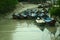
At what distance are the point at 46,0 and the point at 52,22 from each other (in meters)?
29.9

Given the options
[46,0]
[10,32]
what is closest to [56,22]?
[10,32]

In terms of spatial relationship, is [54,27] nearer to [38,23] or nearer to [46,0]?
[38,23]

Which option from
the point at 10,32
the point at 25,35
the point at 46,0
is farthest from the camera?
the point at 46,0

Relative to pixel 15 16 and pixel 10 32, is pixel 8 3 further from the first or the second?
pixel 10 32

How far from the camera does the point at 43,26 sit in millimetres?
19125

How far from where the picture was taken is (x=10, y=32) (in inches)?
658

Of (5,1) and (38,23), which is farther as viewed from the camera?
(5,1)

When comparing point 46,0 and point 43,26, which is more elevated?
point 43,26

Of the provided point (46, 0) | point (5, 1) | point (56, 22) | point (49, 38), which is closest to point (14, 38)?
point (49, 38)

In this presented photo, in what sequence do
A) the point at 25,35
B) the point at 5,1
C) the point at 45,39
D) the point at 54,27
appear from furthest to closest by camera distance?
the point at 5,1 → the point at 54,27 → the point at 25,35 → the point at 45,39

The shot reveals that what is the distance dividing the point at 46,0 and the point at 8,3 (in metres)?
22.2

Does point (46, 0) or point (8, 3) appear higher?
point (8, 3)

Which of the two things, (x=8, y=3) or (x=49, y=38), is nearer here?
(x=49, y=38)

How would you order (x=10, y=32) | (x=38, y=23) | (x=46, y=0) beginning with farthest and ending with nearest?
(x=46, y=0), (x=38, y=23), (x=10, y=32)
